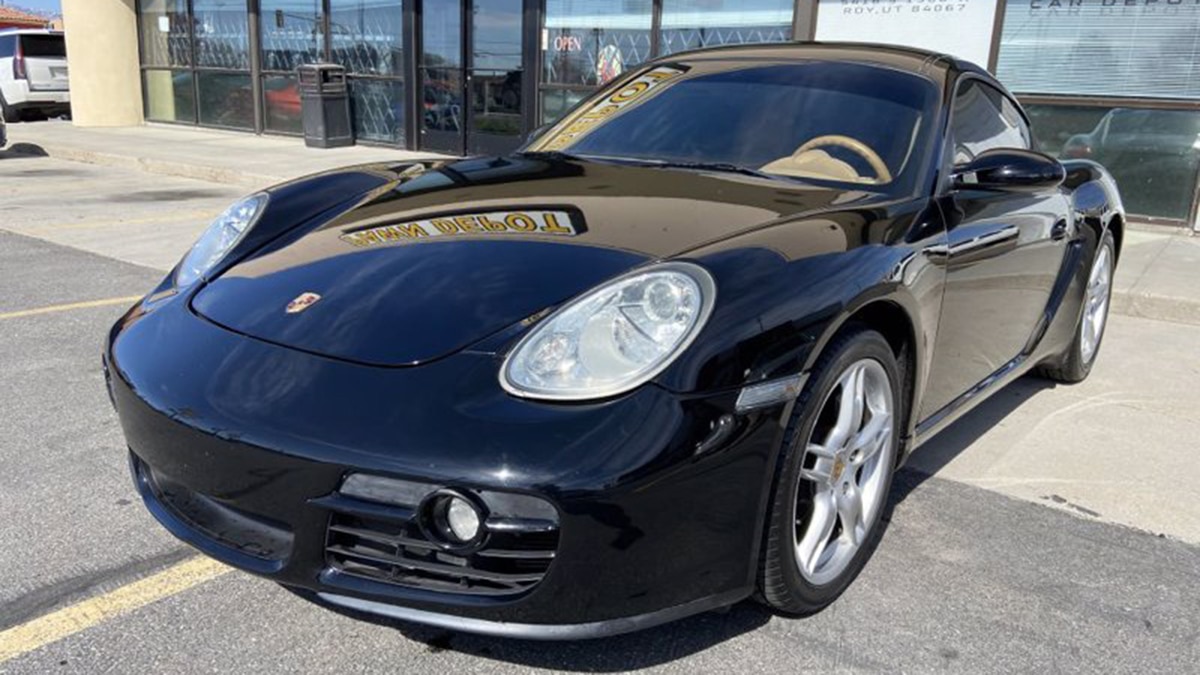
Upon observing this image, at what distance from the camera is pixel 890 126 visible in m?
3.07

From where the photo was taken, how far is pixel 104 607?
237 cm

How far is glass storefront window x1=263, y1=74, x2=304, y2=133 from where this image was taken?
14.9 metres

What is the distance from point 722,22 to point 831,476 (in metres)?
8.89

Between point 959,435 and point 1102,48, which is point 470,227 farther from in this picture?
point 1102,48

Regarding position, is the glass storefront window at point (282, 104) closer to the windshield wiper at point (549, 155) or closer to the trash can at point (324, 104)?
the trash can at point (324, 104)

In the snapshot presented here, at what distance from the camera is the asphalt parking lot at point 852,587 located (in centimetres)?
222

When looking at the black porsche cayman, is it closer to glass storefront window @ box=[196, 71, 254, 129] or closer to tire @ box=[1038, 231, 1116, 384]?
tire @ box=[1038, 231, 1116, 384]

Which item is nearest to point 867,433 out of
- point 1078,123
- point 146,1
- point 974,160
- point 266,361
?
point 974,160

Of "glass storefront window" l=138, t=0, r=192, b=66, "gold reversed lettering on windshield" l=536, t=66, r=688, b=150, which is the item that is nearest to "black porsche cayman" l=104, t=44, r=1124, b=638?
"gold reversed lettering on windshield" l=536, t=66, r=688, b=150

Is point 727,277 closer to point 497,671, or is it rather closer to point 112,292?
point 497,671

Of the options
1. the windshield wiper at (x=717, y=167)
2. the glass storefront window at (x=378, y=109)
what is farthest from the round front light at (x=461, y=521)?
the glass storefront window at (x=378, y=109)

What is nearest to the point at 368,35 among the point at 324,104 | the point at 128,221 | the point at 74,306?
the point at 324,104

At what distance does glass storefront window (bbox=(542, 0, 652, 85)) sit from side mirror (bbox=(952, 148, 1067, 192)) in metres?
8.38

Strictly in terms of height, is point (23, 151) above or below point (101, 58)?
below
